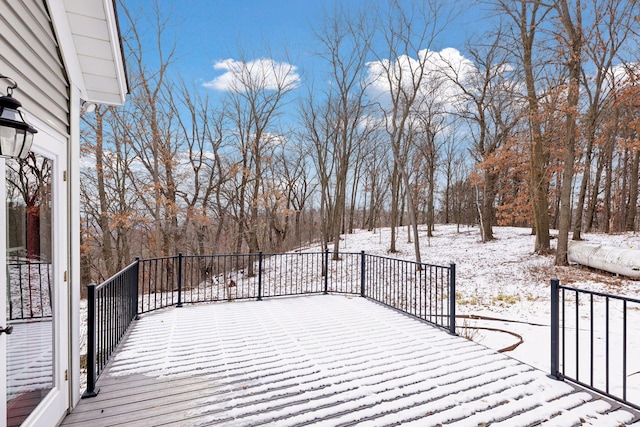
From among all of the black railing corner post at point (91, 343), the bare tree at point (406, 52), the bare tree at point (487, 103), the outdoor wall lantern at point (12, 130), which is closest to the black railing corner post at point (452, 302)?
the black railing corner post at point (91, 343)

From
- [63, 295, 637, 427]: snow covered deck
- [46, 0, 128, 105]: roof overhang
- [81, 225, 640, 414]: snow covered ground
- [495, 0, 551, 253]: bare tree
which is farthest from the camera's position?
[495, 0, 551, 253]: bare tree

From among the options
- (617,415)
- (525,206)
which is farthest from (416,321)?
(525,206)

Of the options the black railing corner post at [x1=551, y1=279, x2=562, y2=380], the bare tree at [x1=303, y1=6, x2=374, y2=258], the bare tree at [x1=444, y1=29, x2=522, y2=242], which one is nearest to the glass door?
the black railing corner post at [x1=551, y1=279, x2=562, y2=380]

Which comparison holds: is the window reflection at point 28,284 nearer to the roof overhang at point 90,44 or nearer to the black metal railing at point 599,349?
the roof overhang at point 90,44

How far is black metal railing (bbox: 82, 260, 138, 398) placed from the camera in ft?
8.75

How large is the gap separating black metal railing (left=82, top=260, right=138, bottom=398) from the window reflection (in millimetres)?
485

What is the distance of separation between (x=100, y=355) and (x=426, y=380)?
2.97 metres

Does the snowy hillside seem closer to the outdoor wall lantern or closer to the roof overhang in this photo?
the outdoor wall lantern

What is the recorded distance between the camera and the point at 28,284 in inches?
78.8

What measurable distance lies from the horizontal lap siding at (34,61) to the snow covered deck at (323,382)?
214 centimetres

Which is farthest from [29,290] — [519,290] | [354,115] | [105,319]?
[354,115]

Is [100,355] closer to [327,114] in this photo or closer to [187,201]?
[187,201]

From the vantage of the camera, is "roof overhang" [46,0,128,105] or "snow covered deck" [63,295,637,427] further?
"roof overhang" [46,0,128,105]

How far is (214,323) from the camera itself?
14.9ft
